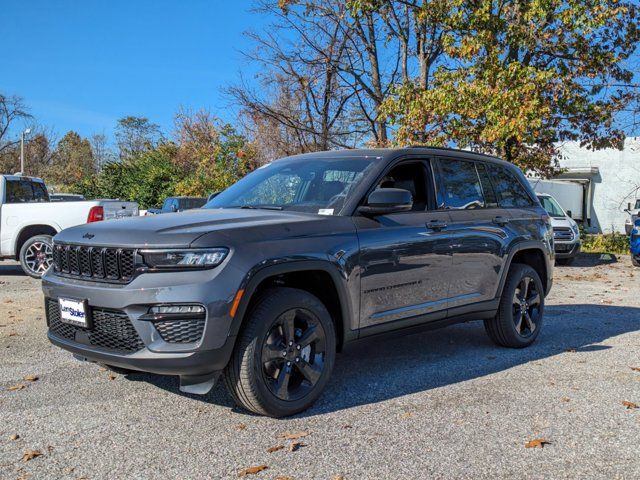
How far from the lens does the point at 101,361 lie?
411cm

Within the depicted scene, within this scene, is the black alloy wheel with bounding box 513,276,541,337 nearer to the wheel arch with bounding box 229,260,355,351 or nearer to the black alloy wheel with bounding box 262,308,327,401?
the wheel arch with bounding box 229,260,355,351

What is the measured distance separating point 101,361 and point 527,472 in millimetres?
2603

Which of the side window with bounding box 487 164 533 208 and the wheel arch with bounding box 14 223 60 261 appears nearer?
the side window with bounding box 487 164 533 208

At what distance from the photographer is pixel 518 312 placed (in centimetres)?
645

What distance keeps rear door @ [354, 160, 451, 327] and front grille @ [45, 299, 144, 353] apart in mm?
1611

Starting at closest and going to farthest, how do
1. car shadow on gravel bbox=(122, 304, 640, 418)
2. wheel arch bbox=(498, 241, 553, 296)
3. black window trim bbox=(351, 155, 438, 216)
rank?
car shadow on gravel bbox=(122, 304, 640, 418) < black window trim bbox=(351, 155, 438, 216) < wheel arch bbox=(498, 241, 553, 296)

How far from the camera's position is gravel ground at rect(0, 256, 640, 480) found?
3523 millimetres

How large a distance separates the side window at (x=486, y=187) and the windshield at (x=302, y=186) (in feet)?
5.14

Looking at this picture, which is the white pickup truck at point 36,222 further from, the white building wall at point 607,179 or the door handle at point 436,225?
the white building wall at point 607,179

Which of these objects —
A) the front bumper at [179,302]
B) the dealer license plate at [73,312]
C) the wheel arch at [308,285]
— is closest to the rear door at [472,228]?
the wheel arch at [308,285]

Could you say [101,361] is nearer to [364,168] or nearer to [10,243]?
[364,168]

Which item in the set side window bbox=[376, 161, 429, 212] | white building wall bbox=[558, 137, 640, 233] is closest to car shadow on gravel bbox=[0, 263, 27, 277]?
side window bbox=[376, 161, 429, 212]

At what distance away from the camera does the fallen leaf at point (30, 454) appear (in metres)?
3.58

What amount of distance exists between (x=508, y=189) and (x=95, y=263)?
4191mm
